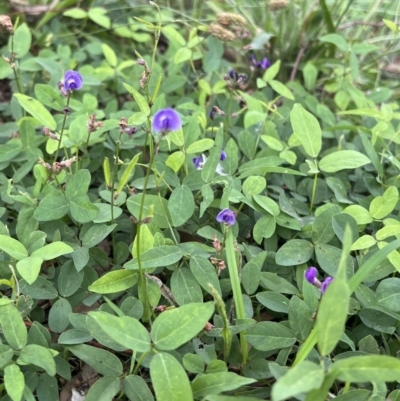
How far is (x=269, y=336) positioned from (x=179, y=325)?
0.27m

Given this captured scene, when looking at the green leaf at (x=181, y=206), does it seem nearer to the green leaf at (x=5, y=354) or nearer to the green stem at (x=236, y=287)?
the green stem at (x=236, y=287)

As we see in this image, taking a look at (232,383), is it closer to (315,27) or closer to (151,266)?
(151,266)

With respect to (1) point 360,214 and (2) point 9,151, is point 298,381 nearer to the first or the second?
(1) point 360,214

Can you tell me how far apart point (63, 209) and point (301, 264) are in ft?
2.13

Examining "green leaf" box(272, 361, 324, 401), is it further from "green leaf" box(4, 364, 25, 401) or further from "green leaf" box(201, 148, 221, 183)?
"green leaf" box(201, 148, 221, 183)

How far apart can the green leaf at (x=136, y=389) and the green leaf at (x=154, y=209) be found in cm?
41

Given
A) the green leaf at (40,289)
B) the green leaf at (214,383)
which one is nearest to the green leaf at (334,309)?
the green leaf at (214,383)

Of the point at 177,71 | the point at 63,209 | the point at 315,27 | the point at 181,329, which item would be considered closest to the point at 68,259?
the point at 63,209

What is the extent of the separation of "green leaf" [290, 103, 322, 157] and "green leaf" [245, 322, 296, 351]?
53 centimetres

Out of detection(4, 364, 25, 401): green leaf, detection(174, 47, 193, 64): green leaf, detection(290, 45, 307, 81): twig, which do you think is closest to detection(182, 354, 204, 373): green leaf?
detection(4, 364, 25, 401): green leaf

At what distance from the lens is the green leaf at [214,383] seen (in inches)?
37.2

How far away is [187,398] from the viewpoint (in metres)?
0.88

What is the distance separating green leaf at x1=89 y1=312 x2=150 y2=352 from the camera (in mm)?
852

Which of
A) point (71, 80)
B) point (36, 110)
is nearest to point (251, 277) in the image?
point (71, 80)
